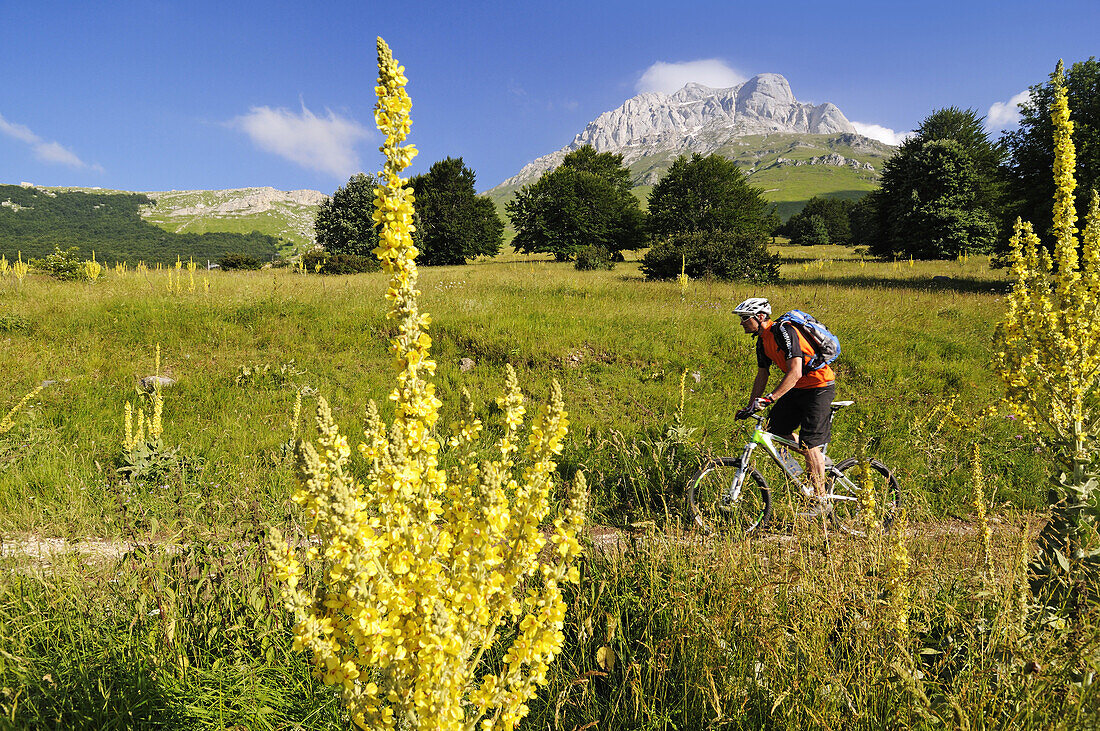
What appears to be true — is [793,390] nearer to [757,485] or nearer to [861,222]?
[757,485]

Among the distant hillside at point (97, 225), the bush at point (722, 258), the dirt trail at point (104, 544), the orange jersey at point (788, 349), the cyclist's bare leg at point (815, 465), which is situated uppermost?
the distant hillside at point (97, 225)

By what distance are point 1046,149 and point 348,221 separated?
43.1m

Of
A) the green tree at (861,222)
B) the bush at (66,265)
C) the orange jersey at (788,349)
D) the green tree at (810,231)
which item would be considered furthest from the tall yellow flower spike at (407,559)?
the green tree at (810,231)

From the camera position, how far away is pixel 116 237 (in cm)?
13462

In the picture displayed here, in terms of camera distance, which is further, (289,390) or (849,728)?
(289,390)

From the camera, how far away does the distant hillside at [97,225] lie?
121375mm

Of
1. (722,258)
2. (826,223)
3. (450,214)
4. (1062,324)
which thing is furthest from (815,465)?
(826,223)

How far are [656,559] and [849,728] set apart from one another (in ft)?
5.13

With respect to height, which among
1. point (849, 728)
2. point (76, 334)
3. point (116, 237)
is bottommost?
point (849, 728)

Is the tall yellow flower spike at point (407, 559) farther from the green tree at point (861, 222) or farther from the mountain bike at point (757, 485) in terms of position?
the green tree at point (861, 222)

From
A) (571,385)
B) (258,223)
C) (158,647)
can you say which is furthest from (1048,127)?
(258,223)

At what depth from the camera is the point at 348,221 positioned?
4066 centimetres

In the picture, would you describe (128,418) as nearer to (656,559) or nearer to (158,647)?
(158,647)

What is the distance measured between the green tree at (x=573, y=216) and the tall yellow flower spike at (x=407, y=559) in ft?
139
